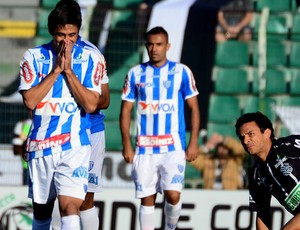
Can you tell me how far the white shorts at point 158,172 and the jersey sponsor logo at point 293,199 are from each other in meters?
2.54

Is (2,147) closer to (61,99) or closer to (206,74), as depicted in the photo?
(206,74)

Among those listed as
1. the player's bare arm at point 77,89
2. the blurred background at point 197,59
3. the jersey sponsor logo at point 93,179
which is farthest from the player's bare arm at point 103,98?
the blurred background at point 197,59

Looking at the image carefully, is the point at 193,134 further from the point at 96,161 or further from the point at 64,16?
the point at 64,16

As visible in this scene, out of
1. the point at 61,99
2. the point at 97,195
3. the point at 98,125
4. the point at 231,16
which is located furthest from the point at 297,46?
the point at 61,99

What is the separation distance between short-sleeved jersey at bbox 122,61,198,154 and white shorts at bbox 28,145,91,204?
2438 mm

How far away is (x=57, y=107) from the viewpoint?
6.14m

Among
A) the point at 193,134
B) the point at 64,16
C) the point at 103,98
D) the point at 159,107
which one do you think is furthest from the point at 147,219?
the point at 64,16

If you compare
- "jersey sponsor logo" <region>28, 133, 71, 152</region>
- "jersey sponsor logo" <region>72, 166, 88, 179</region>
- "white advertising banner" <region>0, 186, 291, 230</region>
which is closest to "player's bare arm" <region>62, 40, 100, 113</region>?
"jersey sponsor logo" <region>28, 133, 71, 152</region>

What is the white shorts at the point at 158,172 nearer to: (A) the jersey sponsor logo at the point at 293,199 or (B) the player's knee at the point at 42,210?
(B) the player's knee at the point at 42,210

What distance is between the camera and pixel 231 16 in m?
11.6

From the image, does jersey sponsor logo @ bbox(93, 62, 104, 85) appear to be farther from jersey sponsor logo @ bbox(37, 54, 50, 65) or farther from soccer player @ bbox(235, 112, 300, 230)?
soccer player @ bbox(235, 112, 300, 230)

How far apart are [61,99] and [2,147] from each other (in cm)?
476

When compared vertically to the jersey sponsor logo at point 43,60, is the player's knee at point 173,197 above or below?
below

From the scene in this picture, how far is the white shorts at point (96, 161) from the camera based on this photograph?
6.95 metres
